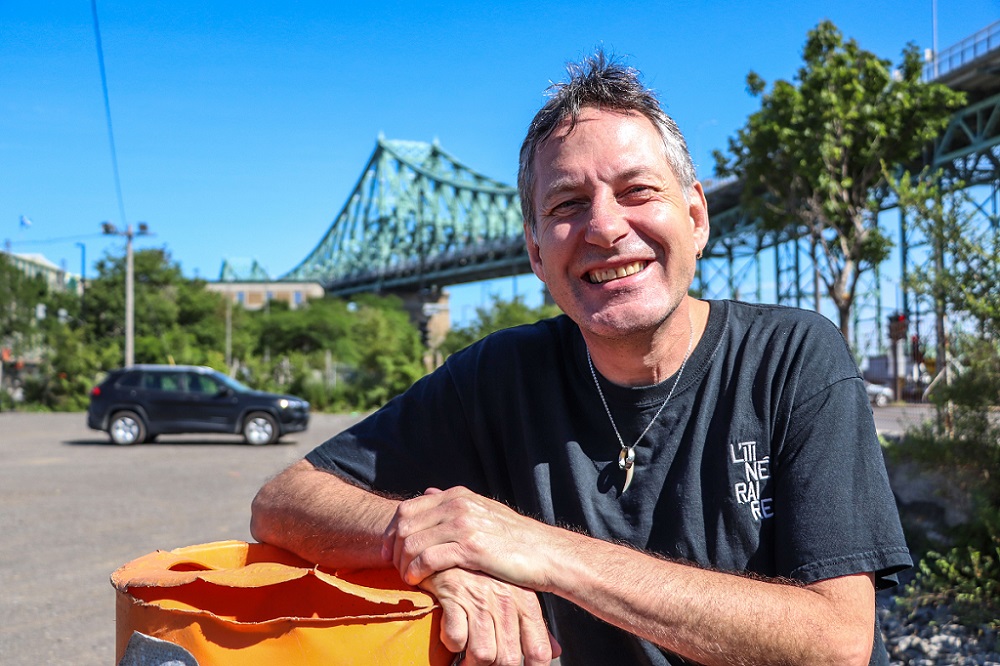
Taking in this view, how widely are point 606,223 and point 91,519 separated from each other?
706 cm

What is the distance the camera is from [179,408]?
1539 cm

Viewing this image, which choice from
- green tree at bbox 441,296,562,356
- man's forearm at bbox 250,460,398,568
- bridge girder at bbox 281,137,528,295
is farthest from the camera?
bridge girder at bbox 281,137,528,295

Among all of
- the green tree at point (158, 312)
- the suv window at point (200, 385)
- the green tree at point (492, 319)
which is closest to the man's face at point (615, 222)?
the suv window at point (200, 385)

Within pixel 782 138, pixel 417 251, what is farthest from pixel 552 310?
pixel 417 251

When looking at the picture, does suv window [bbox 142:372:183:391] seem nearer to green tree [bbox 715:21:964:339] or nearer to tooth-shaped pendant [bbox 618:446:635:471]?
A: green tree [bbox 715:21:964:339]

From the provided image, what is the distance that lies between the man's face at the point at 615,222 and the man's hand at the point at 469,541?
45cm

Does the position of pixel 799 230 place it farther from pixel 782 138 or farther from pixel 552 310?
pixel 552 310

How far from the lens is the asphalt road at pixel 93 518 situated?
4.25m

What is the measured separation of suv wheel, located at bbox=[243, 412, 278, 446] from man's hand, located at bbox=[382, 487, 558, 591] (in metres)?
14.6

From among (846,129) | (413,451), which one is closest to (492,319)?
(846,129)

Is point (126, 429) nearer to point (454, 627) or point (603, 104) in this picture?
point (603, 104)

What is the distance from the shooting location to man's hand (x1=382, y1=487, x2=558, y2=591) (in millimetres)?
1314

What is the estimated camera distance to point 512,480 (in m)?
1.84

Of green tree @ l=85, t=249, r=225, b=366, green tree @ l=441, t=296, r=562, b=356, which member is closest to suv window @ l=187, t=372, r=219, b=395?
green tree @ l=441, t=296, r=562, b=356
